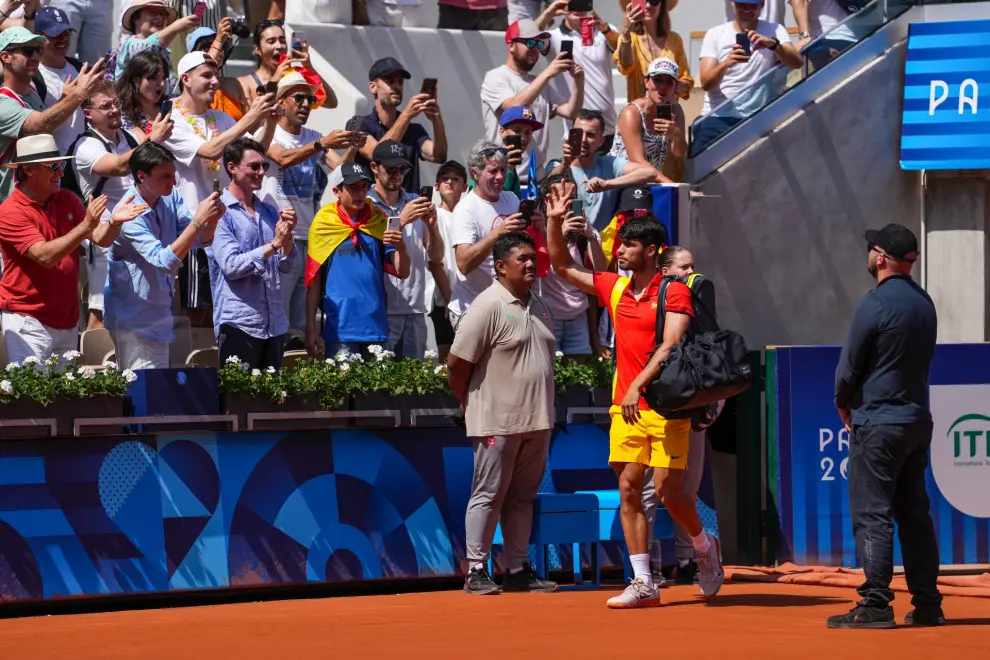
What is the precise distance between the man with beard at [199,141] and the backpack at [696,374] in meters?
3.95

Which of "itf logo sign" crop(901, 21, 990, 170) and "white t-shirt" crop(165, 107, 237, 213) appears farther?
"itf logo sign" crop(901, 21, 990, 170)

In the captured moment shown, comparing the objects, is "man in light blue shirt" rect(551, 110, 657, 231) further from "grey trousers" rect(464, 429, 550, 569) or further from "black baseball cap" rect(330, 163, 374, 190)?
"grey trousers" rect(464, 429, 550, 569)

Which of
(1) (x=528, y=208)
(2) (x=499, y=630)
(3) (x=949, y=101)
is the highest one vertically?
(3) (x=949, y=101)

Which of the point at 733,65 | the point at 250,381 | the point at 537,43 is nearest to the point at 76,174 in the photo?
the point at 250,381

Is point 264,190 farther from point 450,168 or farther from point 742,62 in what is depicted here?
point 742,62

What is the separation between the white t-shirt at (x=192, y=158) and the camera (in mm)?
12906

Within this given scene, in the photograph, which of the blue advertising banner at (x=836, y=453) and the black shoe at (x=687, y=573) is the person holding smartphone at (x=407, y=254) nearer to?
the black shoe at (x=687, y=573)

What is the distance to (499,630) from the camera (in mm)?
9438

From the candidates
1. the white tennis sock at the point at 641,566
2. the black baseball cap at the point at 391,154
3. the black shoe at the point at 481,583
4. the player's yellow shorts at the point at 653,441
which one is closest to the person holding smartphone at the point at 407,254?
the black baseball cap at the point at 391,154

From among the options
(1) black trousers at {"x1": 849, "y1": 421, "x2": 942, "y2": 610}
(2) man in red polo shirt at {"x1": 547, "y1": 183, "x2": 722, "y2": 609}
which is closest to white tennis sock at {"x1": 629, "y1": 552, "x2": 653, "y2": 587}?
(2) man in red polo shirt at {"x1": 547, "y1": 183, "x2": 722, "y2": 609}

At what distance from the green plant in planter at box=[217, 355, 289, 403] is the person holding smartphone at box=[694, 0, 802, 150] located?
18.4 feet

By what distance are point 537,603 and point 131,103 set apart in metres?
5.17

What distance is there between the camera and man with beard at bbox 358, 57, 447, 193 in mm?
13969

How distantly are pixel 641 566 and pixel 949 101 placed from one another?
7.63 metres
